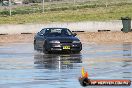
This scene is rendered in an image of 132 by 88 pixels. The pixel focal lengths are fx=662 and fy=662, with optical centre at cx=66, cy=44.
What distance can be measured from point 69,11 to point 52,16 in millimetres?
5627

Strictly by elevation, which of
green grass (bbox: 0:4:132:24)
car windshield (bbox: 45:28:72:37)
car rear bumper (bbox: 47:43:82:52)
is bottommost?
green grass (bbox: 0:4:132:24)

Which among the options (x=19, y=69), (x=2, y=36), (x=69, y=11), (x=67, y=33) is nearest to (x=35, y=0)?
(x=69, y=11)

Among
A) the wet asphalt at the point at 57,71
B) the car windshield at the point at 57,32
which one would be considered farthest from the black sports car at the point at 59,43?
the wet asphalt at the point at 57,71

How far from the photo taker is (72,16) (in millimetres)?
61469

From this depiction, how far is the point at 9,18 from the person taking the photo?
61.4 m

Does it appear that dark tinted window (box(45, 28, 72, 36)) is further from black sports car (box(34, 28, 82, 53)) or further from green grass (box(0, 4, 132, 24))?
green grass (box(0, 4, 132, 24))

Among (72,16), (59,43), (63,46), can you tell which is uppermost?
(59,43)

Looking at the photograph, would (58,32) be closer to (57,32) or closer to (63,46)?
(57,32)

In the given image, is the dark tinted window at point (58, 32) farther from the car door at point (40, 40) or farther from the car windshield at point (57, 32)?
the car door at point (40, 40)

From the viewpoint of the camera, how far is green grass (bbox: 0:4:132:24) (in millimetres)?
58844

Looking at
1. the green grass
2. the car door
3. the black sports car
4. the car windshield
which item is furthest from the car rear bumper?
the green grass

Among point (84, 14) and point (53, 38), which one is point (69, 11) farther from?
point (53, 38)

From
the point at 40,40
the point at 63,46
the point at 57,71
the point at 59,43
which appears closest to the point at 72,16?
the point at 40,40

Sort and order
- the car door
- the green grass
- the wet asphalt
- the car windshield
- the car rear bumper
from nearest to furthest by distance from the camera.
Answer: the wet asphalt, the car rear bumper, the car door, the car windshield, the green grass
